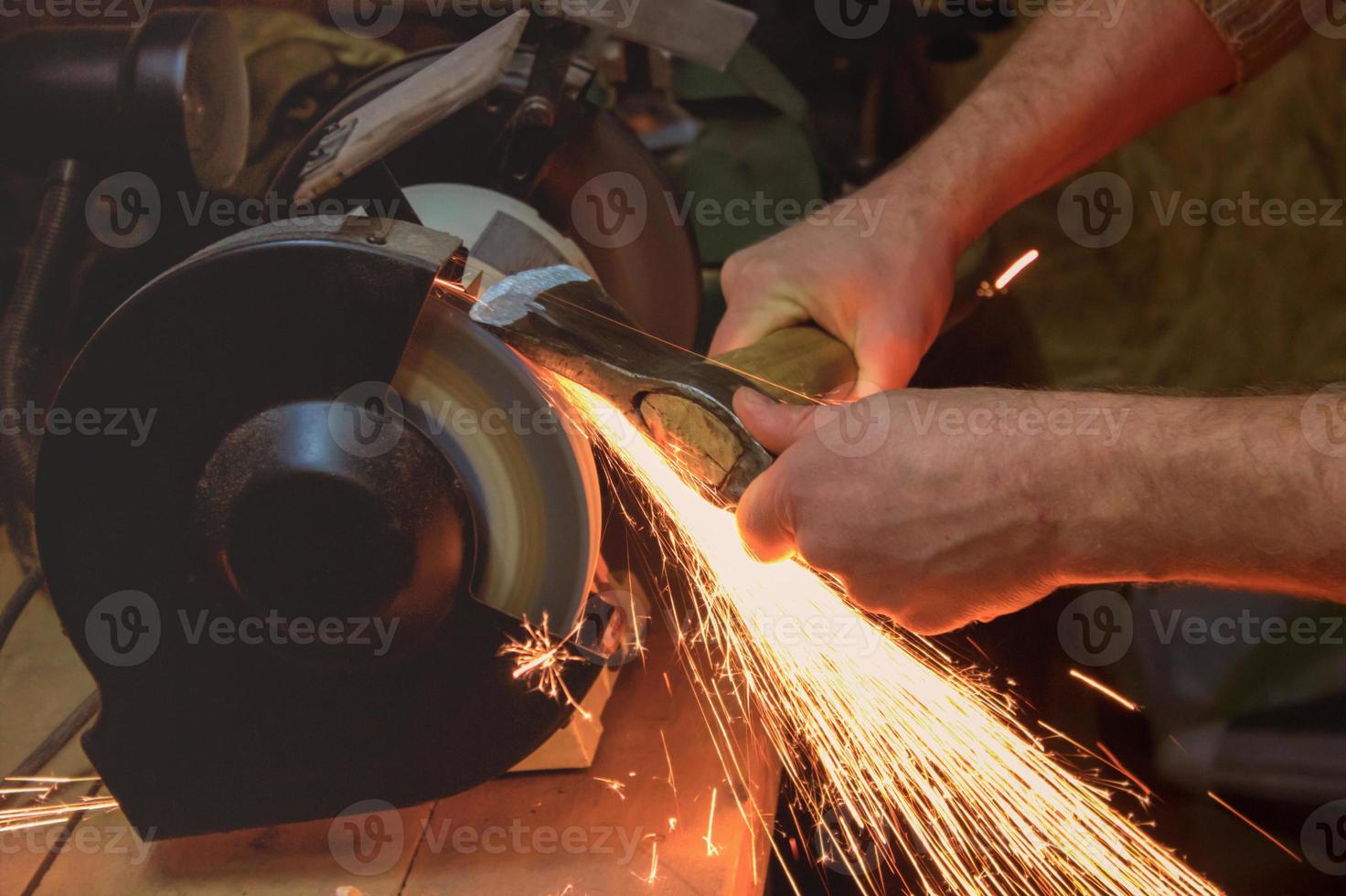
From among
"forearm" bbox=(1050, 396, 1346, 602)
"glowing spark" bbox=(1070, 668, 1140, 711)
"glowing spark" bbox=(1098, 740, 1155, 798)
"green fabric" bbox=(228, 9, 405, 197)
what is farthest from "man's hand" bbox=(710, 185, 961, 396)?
"glowing spark" bbox=(1098, 740, 1155, 798)

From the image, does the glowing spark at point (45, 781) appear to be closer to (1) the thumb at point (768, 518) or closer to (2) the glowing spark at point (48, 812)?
(2) the glowing spark at point (48, 812)

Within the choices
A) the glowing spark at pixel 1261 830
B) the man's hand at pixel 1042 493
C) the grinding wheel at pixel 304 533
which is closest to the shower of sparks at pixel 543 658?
the grinding wheel at pixel 304 533

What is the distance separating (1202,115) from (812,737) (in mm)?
1321

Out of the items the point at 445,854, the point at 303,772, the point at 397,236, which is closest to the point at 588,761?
the point at 445,854

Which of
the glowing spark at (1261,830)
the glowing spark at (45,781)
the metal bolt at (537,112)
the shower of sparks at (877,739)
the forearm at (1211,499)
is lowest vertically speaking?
the glowing spark at (1261,830)

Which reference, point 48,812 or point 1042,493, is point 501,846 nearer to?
point 48,812

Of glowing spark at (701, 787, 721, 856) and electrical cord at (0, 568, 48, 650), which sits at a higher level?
electrical cord at (0, 568, 48, 650)

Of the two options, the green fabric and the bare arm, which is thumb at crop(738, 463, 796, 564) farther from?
the green fabric

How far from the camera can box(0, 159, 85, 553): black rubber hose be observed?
1309 millimetres

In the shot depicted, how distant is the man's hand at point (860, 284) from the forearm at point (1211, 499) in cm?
38

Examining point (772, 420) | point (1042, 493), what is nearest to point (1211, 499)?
point (1042, 493)

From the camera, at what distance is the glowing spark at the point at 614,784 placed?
4.29 feet

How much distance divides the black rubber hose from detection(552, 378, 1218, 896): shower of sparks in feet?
2.49

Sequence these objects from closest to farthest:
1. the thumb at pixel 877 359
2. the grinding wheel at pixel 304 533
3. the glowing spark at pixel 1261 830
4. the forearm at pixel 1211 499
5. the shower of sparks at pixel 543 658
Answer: the forearm at pixel 1211 499
the grinding wheel at pixel 304 533
the shower of sparks at pixel 543 658
the thumb at pixel 877 359
the glowing spark at pixel 1261 830
